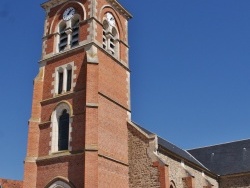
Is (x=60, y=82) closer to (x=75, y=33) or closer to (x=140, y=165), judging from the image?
(x=75, y=33)

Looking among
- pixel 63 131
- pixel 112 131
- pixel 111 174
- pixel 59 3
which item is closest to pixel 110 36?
pixel 59 3

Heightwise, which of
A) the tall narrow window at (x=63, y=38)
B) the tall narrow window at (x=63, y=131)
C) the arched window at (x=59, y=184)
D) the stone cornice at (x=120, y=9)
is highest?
the stone cornice at (x=120, y=9)

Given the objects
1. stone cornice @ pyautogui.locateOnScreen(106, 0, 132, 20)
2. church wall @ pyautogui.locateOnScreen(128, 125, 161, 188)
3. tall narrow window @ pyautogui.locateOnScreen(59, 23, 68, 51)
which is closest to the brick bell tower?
tall narrow window @ pyautogui.locateOnScreen(59, 23, 68, 51)

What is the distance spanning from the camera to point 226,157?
1278 inches

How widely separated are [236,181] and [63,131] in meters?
16.4

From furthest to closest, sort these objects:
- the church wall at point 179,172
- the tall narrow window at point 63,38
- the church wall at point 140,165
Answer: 1. the tall narrow window at point 63,38
2. the church wall at point 179,172
3. the church wall at point 140,165

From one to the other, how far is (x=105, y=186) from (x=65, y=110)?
5096 millimetres

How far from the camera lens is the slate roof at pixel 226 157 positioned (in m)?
30.0

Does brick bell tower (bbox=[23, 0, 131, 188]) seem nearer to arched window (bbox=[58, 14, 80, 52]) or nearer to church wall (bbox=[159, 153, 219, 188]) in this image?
arched window (bbox=[58, 14, 80, 52])

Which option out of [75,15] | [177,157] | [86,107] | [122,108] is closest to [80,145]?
[86,107]

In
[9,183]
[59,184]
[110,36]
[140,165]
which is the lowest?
[59,184]

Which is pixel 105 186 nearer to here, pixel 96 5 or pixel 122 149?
pixel 122 149

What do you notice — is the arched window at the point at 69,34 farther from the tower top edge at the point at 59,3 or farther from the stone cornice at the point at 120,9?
the stone cornice at the point at 120,9

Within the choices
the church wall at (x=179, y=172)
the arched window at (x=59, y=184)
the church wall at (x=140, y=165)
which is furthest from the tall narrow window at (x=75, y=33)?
the church wall at (x=179, y=172)
